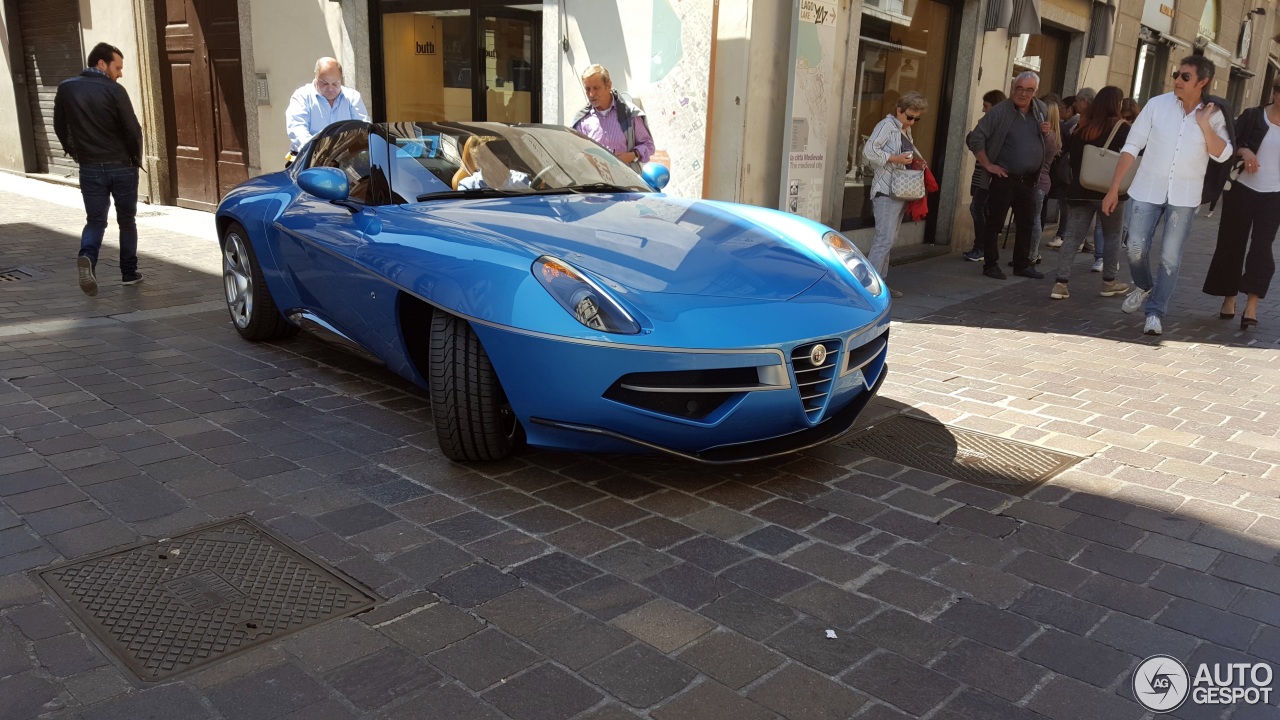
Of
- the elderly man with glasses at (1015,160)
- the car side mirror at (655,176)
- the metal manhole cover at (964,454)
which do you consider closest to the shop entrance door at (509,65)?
the elderly man with glasses at (1015,160)

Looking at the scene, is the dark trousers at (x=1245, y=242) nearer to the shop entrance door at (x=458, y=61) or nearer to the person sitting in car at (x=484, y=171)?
the person sitting in car at (x=484, y=171)

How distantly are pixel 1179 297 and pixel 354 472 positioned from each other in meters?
7.56

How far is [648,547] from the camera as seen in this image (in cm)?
319

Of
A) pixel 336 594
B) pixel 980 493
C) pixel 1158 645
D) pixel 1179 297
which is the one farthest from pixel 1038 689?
pixel 1179 297

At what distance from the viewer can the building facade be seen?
819 cm

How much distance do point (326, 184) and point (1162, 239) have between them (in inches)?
217

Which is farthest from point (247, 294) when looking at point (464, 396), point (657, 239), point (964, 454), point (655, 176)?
point (964, 454)

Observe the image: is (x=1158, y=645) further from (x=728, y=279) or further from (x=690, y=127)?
(x=690, y=127)

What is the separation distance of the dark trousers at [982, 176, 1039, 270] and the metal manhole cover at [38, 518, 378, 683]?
7998mm

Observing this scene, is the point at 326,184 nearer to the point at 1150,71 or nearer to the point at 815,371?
the point at 815,371

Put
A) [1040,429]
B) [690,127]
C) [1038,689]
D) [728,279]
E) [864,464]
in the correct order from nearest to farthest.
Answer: [1038,689]
[728,279]
[864,464]
[1040,429]
[690,127]

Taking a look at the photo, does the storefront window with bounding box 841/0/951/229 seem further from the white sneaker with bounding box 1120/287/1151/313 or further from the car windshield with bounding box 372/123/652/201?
the car windshield with bounding box 372/123/652/201

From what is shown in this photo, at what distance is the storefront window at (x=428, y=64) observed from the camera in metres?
10.2

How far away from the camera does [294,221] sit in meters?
4.87
